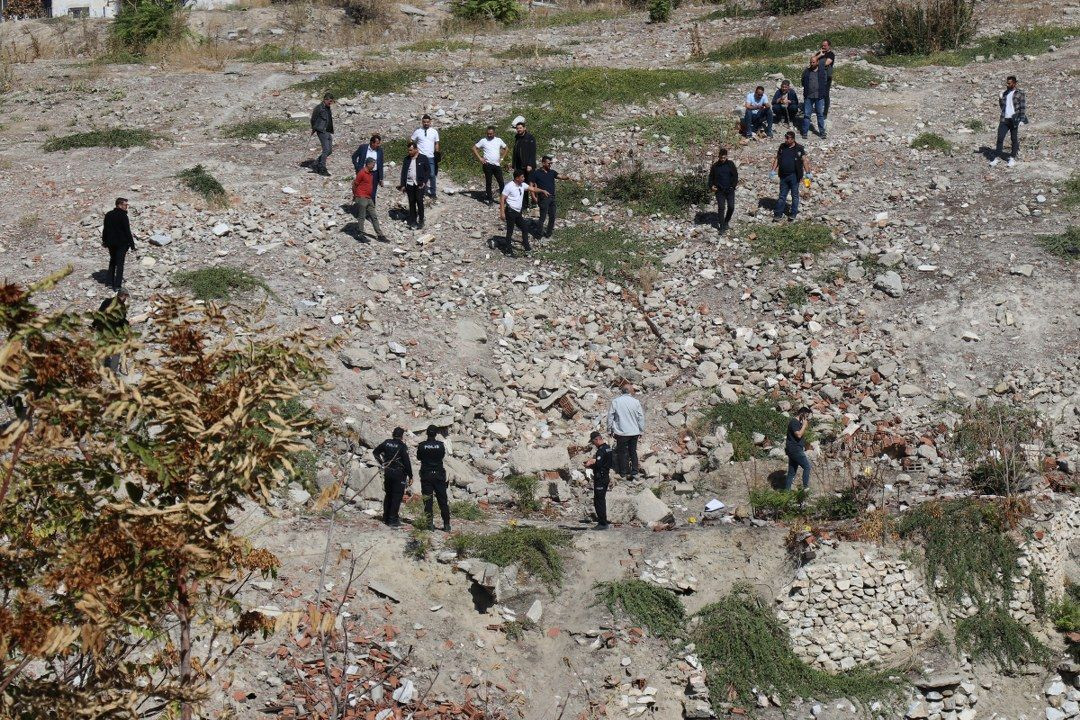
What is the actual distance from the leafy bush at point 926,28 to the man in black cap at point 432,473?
57.4 feet

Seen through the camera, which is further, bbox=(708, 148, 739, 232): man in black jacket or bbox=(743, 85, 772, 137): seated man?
bbox=(743, 85, 772, 137): seated man

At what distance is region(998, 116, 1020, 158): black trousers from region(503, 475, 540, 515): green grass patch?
1093 cm

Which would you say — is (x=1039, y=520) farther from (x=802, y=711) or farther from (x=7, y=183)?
(x=7, y=183)

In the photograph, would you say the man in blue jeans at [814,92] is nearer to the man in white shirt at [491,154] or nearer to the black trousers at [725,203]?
the black trousers at [725,203]

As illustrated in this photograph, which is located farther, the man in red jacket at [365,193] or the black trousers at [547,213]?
the black trousers at [547,213]

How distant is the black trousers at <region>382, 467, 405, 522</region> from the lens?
11906mm

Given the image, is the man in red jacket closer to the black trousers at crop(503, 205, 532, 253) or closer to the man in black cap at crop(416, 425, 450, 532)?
the black trousers at crop(503, 205, 532, 253)

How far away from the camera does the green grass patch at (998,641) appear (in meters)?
11.7

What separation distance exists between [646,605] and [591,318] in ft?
20.0

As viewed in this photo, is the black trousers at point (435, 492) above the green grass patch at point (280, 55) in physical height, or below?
below

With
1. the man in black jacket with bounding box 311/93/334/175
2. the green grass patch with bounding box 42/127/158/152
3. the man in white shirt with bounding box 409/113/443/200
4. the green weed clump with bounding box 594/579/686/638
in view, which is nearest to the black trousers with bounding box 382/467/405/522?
the green weed clump with bounding box 594/579/686/638

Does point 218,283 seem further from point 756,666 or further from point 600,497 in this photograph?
point 756,666

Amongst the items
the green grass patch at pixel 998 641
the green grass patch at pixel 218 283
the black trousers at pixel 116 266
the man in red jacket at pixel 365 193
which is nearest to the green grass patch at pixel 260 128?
the man in red jacket at pixel 365 193

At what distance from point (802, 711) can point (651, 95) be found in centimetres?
1424
